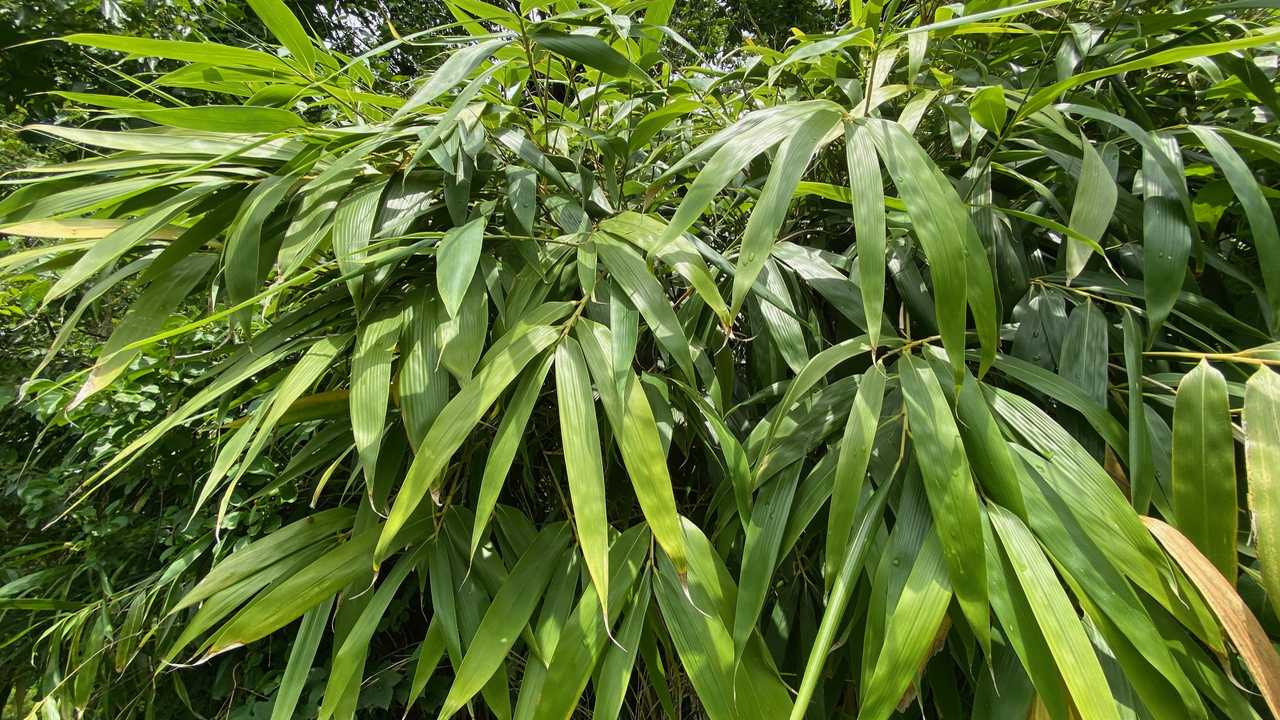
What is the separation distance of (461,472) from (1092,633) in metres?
0.51

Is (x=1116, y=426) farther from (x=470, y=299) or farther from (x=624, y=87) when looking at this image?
(x=624, y=87)

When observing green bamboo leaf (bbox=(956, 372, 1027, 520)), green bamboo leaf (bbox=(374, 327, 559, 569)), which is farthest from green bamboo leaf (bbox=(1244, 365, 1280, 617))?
green bamboo leaf (bbox=(374, 327, 559, 569))

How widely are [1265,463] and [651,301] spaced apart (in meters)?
0.37

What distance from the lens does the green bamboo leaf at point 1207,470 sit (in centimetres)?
36

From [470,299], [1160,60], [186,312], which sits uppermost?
[1160,60]

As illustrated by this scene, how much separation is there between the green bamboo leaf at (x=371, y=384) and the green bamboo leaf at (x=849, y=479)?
31 centimetres

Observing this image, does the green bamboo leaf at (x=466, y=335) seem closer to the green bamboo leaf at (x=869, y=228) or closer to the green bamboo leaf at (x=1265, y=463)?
the green bamboo leaf at (x=869, y=228)

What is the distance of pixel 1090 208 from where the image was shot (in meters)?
0.45

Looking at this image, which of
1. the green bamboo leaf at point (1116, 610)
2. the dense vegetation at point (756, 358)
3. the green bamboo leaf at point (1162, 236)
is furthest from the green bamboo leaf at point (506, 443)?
the green bamboo leaf at point (1162, 236)

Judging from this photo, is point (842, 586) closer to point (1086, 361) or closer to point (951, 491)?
point (951, 491)

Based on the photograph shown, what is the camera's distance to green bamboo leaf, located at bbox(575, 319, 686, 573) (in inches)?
14.9

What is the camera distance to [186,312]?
1.12 m

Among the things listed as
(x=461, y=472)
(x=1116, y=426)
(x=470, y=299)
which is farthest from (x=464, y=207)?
(x=1116, y=426)

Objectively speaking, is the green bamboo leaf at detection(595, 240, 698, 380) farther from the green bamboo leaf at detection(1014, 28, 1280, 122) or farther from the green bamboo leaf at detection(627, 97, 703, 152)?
the green bamboo leaf at detection(1014, 28, 1280, 122)
